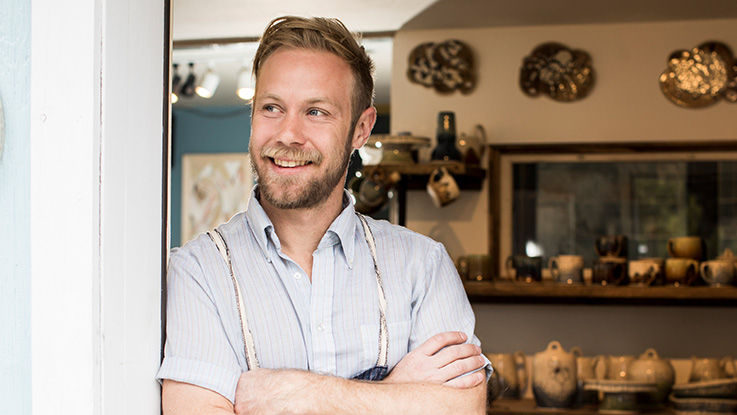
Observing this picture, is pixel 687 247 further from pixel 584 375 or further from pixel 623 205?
pixel 584 375

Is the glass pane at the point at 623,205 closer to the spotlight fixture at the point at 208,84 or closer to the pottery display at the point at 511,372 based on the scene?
the pottery display at the point at 511,372

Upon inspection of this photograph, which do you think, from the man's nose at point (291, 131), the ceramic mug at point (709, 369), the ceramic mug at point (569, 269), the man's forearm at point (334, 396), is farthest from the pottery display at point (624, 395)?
the man's nose at point (291, 131)

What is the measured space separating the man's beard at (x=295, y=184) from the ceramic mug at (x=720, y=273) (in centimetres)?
215

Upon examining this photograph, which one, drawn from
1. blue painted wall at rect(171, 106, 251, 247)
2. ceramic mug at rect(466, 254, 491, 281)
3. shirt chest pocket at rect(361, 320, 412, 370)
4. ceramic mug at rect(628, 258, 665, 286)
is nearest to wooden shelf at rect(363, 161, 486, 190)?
ceramic mug at rect(466, 254, 491, 281)

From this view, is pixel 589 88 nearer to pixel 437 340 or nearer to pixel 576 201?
pixel 576 201

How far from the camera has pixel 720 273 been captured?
9.91 feet

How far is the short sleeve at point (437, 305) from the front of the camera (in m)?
1.43

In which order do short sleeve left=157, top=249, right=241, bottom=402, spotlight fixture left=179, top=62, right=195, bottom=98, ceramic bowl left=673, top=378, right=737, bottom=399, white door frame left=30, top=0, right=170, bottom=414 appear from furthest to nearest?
spotlight fixture left=179, top=62, right=195, bottom=98
ceramic bowl left=673, top=378, right=737, bottom=399
short sleeve left=157, top=249, right=241, bottom=402
white door frame left=30, top=0, right=170, bottom=414

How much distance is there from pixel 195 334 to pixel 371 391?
0.31m

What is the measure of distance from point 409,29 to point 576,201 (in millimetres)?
1073

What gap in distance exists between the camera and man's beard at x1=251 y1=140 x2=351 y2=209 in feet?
4.49

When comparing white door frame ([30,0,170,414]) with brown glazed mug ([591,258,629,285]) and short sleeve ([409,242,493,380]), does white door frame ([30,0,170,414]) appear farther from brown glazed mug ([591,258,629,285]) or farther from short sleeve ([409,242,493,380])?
brown glazed mug ([591,258,629,285])

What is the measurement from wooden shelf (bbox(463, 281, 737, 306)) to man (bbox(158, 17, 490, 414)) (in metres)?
1.65

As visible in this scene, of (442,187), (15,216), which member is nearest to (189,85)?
(442,187)
